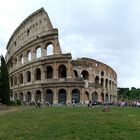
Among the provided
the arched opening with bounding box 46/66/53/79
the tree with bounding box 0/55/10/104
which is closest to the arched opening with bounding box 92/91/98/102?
the arched opening with bounding box 46/66/53/79

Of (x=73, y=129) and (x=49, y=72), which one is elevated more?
(x=49, y=72)

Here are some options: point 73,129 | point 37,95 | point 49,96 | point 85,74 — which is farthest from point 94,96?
point 73,129

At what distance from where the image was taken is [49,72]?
79938 mm

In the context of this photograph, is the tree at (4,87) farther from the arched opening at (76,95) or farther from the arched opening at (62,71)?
the arched opening at (76,95)

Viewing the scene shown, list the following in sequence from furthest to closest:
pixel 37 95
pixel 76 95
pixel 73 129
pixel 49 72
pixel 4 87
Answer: pixel 37 95 < pixel 49 72 < pixel 76 95 < pixel 4 87 < pixel 73 129

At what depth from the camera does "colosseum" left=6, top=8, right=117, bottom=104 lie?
75500 millimetres

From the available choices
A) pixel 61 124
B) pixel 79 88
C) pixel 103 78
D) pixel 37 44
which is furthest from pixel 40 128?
pixel 103 78

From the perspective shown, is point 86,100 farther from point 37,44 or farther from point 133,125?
point 133,125

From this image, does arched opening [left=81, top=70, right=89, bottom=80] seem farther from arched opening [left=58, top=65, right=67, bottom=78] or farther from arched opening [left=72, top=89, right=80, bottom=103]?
arched opening [left=72, top=89, right=80, bottom=103]

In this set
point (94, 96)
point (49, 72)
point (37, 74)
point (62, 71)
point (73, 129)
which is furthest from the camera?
point (94, 96)

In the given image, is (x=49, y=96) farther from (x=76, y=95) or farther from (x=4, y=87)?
(x=4, y=87)

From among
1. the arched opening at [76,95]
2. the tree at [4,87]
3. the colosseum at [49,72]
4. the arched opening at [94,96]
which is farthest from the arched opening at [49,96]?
the tree at [4,87]

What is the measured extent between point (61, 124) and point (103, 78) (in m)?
61.8

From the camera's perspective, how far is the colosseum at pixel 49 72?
248 feet
